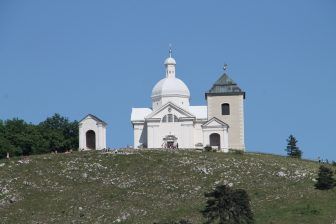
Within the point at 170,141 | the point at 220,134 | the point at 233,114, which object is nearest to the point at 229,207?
the point at 220,134

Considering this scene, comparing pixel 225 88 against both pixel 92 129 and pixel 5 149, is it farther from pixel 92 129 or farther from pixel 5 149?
pixel 5 149

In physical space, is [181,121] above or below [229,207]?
above

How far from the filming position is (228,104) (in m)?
148

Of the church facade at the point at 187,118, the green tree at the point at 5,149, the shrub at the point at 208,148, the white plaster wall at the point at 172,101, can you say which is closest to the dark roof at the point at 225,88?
the church facade at the point at 187,118

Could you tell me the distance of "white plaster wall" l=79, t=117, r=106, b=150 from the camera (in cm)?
14150

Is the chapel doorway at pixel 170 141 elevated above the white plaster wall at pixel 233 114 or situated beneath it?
situated beneath

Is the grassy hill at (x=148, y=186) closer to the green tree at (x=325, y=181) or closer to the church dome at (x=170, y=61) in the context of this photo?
the green tree at (x=325, y=181)

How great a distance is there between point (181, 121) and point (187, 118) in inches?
27.3

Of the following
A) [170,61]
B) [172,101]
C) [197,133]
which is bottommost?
[197,133]

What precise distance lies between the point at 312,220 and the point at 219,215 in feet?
42.6

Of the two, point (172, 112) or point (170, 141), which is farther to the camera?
point (172, 112)

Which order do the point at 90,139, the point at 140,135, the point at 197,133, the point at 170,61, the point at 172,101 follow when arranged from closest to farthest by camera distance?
1. the point at 90,139
2. the point at 197,133
3. the point at 140,135
4. the point at 172,101
5. the point at 170,61

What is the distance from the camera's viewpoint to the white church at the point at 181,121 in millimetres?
142250

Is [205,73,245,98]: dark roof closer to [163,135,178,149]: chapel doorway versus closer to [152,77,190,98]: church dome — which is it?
[152,77,190,98]: church dome
